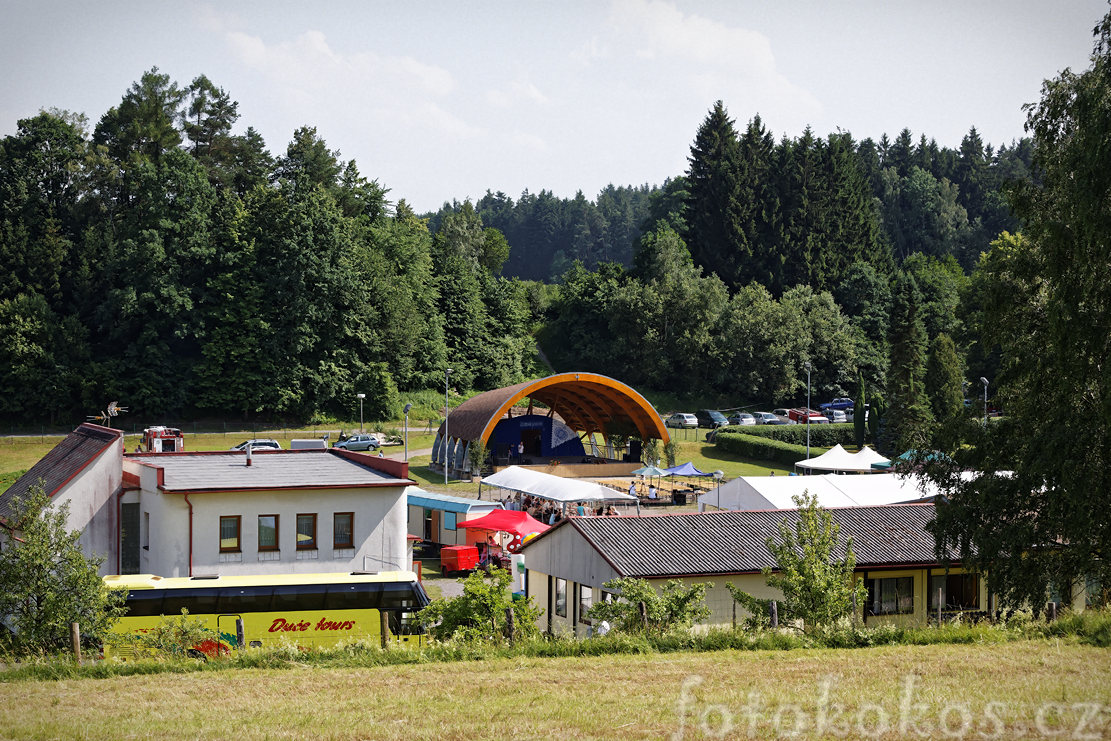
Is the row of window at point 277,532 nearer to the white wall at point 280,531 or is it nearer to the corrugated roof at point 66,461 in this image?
the white wall at point 280,531

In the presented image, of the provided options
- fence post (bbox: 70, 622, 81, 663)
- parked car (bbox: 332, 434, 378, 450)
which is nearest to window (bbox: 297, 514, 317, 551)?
fence post (bbox: 70, 622, 81, 663)

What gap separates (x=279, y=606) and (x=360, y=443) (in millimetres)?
34146

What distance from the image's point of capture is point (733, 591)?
16.4 metres

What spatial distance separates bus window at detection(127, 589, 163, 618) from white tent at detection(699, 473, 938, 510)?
53.5ft

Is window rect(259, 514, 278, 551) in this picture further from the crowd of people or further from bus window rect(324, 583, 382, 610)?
the crowd of people

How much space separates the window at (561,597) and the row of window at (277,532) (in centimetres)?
496

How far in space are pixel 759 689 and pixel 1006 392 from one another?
11059mm

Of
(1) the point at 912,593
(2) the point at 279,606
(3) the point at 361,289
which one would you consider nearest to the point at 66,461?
(2) the point at 279,606

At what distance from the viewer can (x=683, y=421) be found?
63344 mm

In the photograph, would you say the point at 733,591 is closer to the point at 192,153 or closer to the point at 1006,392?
the point at 1006,392

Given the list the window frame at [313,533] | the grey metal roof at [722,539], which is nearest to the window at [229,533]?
the window frame at [313,533]

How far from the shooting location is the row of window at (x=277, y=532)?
21875 millimetres

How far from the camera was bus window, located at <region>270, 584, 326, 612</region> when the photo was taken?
17.5 m

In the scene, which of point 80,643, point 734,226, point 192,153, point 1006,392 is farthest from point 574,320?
point 80,643
